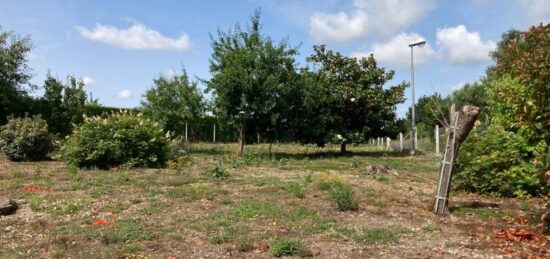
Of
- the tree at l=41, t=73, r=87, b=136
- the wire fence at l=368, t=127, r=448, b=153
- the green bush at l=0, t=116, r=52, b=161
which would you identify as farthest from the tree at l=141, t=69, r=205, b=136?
the wire fence at l=368, t=127, r=448, b=153

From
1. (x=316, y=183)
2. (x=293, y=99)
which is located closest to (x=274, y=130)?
(x=293, y=99)

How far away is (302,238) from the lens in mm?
5980

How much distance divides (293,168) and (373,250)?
25.8ft

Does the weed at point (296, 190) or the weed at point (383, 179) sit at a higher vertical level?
the weed at point (383, 179)

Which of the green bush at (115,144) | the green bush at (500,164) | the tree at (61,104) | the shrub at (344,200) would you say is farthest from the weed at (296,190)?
the tree at (61,104)

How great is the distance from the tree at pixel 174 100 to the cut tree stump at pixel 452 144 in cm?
1573

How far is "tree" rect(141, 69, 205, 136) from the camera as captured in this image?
21.8m

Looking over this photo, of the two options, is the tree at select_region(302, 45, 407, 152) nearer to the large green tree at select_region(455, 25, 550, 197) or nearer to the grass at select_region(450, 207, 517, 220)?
the large green tree at select_region(455, 25, 550, 197)

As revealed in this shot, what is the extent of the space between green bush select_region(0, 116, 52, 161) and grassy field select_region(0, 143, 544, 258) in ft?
14.9

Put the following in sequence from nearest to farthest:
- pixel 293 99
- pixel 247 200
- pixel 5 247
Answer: pixel 5 247, pixel 247 200, pixel 293 99

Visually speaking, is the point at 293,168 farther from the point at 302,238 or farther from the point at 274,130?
the point at 302,238

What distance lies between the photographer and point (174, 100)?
72.2 ft

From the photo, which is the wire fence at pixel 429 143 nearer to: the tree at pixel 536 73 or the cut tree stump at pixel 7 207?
the tree at pixel 536 73

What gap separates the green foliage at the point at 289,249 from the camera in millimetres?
5371
